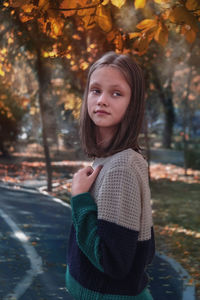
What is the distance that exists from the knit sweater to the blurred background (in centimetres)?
42

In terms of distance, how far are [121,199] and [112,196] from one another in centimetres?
4

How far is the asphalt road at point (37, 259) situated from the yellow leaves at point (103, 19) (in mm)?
3202

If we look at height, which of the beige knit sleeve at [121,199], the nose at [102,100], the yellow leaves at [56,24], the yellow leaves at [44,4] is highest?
the yellow leaves at [44,4]

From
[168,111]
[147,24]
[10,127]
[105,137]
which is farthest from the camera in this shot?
[168,111]

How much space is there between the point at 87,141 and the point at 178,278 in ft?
13.3

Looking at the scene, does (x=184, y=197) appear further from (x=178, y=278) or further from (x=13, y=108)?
(x=13, y=108)

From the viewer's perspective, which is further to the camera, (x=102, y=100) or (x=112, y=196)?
(x=102, y=100)

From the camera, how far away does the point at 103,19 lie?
9.57 feet

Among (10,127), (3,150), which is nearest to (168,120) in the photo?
(10,127)

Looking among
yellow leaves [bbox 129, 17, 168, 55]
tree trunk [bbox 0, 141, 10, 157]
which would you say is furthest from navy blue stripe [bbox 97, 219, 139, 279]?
tree trunk [bbox 0, 141, 10, 157]

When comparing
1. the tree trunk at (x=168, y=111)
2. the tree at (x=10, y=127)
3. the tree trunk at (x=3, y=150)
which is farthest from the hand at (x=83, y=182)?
the tree trunk at (x=168, y=111)

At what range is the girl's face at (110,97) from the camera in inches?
87.5

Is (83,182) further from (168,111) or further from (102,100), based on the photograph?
(168,111)

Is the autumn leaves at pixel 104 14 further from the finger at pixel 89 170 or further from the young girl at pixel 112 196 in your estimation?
the finger at pixel 89 170
